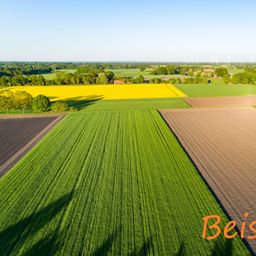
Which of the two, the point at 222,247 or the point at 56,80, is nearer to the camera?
the point at 222,247

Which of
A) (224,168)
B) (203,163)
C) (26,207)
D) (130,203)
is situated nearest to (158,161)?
(203,163)

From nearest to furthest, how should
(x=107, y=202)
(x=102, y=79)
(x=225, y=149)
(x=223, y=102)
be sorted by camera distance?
(x=107, y=202)
(x=225, y=149)
(x=223, y=102)
(x=102, y=79)

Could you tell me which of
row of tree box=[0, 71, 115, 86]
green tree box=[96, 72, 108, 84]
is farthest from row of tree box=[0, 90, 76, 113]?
green tree box=[96, 72, 108, 84]

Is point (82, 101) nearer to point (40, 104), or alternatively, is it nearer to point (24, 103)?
point (40, 104)

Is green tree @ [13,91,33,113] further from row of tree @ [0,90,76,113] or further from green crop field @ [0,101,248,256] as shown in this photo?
green crop field @ [0,101,248,256]

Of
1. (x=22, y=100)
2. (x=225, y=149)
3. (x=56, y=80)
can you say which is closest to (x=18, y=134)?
(x=22, y=100)

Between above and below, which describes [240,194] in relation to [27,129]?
above

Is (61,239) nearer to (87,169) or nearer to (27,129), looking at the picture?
(87,169)
